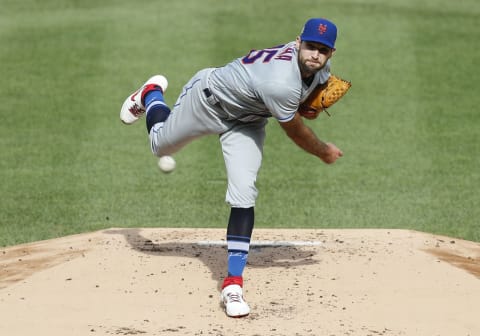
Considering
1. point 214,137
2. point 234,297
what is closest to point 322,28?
point 234,297

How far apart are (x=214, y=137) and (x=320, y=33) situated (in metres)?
5.44

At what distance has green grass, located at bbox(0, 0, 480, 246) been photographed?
9.62m

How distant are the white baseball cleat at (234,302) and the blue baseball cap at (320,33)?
1.66m

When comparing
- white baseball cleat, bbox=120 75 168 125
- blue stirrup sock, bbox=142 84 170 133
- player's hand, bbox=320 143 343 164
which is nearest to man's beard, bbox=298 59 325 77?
player's hand, bbox=320 143 343 164

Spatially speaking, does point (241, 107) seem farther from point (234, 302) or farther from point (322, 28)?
point (234, 302)

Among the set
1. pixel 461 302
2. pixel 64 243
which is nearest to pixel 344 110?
pixel 64 243

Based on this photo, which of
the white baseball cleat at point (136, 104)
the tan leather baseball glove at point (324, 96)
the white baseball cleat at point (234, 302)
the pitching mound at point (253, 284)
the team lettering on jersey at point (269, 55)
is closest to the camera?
the pitching mound at point (253, 284)

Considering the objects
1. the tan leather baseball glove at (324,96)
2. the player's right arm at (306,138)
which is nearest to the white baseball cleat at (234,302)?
the player's right arm at (306,138)

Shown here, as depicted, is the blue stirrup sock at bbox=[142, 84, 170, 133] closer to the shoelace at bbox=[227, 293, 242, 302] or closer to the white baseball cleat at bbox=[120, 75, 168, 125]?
the white baseball cleat at bbox=[120, 75, 168, 125]

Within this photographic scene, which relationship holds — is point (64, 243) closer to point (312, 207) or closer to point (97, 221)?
point (97, 221)

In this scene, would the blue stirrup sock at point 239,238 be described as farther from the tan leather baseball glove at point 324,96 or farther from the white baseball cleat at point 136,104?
the white baseball cleat at point 136,104

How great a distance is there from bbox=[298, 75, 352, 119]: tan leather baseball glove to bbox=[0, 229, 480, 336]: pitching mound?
122 cm

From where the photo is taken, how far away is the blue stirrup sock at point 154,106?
7305mm

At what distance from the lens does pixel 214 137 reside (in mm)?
11516
